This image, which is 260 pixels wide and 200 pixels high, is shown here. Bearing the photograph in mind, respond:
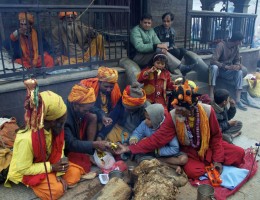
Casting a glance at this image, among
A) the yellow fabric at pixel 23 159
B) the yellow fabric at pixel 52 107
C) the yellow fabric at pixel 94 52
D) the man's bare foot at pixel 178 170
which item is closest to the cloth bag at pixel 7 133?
the yellow fabric at pixel 23 159

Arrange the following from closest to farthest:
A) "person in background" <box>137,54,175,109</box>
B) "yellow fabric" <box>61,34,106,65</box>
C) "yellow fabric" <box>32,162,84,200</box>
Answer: "yellow fabric" <box>32,162,84,200</box> < "person in background" <box>137,54,175,109</box> < "yellow fabric" <box>61,34,106,65</box>

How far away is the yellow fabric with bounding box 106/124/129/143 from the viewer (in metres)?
4.49

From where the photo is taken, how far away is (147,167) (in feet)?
10.7

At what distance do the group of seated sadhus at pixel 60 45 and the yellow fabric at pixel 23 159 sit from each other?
2364mm

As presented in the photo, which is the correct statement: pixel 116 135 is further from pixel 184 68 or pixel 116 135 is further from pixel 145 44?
pixel 184 68

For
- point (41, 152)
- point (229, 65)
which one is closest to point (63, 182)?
point (41, 152)

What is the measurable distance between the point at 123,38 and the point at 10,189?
4645mm

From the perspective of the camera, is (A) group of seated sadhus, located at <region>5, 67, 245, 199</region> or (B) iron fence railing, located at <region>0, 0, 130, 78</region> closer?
(A) group of seated sadhus, located at <region>5, 67, 245, 199</region>

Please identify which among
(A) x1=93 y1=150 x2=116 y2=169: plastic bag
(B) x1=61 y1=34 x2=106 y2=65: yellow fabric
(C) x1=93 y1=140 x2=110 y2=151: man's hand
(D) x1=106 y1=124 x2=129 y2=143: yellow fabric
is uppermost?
(B) x1=61 y1=34 x2=106 y2=65: yellow fabric

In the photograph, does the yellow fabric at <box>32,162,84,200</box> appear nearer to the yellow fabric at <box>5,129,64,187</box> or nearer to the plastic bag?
the yellow fabric at <box>5,129,64,187</box>

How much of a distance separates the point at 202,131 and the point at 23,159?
2254 millimetres

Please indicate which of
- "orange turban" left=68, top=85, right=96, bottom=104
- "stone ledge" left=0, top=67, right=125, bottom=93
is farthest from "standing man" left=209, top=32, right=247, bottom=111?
"orange turban" left=68, top=85, right=96, bottom=104

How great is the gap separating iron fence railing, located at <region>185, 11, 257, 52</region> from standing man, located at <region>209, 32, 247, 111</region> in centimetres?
100

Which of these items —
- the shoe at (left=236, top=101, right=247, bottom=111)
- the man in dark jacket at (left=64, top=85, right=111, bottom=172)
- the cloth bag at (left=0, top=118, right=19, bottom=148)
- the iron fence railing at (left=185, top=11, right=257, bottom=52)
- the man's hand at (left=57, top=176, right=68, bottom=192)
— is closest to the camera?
the man's hand at (left=57, top=176, right=68, bottom=192)
